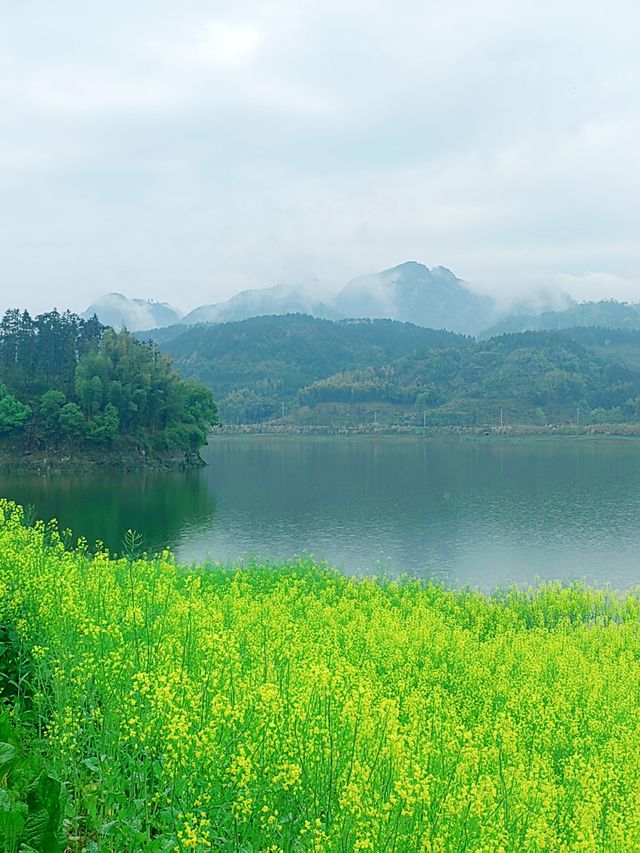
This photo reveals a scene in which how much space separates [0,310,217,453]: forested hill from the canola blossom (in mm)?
70753

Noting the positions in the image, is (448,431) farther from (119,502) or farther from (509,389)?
(119,502)

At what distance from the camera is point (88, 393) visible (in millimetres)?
82562

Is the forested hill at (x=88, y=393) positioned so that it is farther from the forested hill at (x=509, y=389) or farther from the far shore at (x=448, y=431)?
the forested hill at (x=509, y=389)

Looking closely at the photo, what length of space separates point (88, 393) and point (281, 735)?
80.9m

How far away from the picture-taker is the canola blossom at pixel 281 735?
17.7 ft

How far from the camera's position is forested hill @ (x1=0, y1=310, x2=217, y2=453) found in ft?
262

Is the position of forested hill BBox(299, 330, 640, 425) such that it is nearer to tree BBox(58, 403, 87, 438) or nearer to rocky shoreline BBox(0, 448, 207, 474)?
rocky shoreline BBox(0, 448, 207, 474)

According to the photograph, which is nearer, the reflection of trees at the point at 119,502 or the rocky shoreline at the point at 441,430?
the reflection of trees at the point at 119,502

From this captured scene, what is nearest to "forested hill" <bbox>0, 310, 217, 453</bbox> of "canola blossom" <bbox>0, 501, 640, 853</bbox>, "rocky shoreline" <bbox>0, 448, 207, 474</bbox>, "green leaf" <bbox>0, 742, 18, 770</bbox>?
"rocky shoreline" <bbox>0, 448, 207, 474</bbox>

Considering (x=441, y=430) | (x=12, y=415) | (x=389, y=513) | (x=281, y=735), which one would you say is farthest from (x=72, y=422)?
(x=441, y=430)

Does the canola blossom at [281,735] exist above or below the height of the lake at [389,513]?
above

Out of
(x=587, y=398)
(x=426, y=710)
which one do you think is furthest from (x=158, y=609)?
(x=587, y=398)

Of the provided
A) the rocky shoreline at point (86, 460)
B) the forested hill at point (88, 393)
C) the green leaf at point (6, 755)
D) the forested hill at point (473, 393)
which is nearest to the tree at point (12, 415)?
the forested hill at point (88, 393)

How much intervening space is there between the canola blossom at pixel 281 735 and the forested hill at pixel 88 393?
232ft
